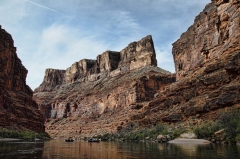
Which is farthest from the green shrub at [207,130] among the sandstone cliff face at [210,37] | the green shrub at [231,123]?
the sandstone cliff face at [210,37]

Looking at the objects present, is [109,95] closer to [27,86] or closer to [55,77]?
[27,86]

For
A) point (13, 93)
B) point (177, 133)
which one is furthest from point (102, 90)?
point (177, 133)

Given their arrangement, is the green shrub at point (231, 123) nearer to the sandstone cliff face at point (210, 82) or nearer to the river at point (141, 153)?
the river at point (141, 153)

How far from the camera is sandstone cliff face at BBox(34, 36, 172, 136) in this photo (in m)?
83.4

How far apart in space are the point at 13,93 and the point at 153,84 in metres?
44.7

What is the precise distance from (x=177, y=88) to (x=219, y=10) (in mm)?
17914

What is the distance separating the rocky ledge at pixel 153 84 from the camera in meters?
35.4

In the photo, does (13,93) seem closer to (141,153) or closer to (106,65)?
(141,153)

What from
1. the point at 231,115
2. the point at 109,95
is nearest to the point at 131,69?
the point at 109,95

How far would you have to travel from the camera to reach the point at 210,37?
55.9 meters

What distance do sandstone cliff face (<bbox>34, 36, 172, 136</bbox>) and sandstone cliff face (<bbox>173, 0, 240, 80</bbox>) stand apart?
13.4 meters

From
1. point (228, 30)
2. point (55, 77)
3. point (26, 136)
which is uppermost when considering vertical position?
point (55, 77)

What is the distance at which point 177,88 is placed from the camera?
4553cm

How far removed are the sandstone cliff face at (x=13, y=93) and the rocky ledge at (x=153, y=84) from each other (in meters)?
20.5
